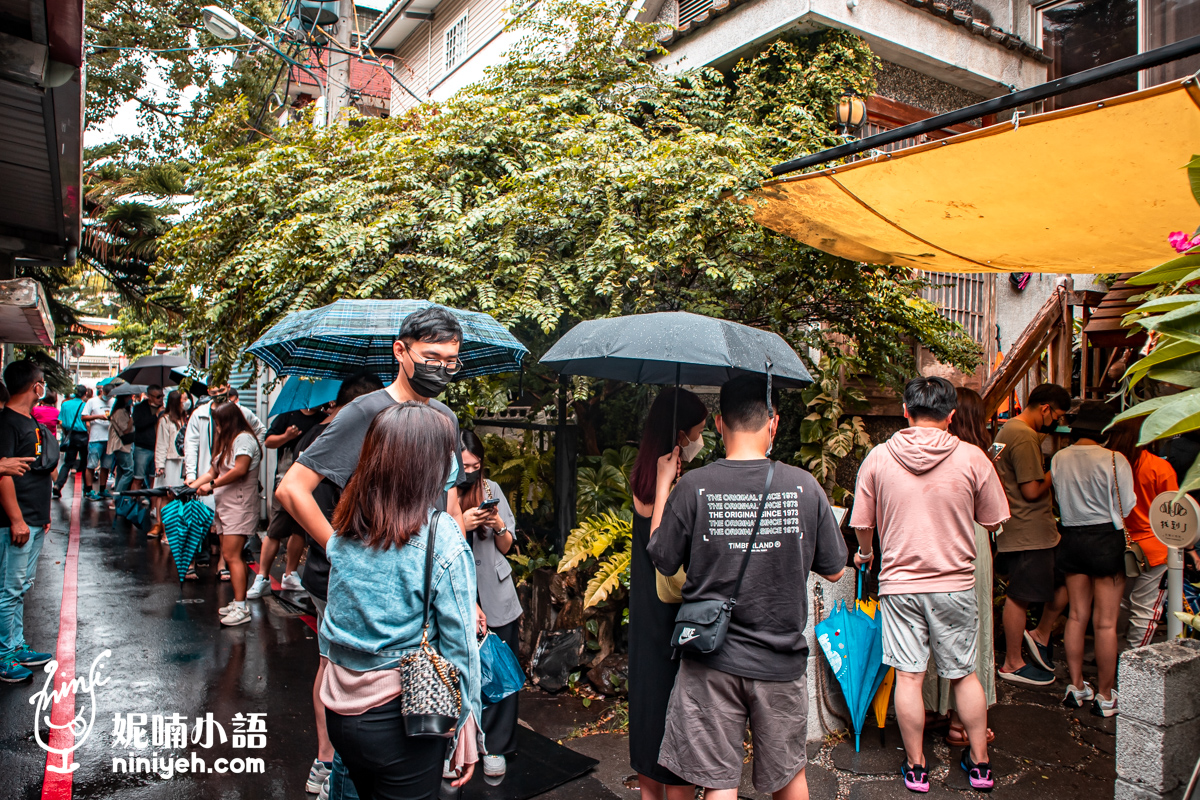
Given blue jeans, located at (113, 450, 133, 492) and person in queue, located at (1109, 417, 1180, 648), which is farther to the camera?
blue jeans, located at (113, 450, 133, 492)

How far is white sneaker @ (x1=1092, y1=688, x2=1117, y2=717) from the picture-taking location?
15.9ft

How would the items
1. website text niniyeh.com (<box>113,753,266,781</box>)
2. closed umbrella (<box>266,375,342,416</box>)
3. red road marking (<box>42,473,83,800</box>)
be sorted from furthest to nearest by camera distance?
closed umbrella (<box>266,375,342,416</box>) < website text niniyeh.com (<box>113,753,266,781</box>) < red road marking (<box>42,473,83,800</box>)

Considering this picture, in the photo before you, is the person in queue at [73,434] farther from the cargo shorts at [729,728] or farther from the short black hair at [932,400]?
the short black hair at [932,400]

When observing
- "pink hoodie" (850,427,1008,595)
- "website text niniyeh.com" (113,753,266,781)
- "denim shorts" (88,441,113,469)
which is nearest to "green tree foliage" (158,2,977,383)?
"pink hoodie" (850,427,1008,595)

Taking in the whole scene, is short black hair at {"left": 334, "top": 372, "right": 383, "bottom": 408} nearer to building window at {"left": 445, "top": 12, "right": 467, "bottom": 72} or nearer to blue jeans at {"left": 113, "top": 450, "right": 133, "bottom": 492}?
blue jeans at {"left": 113, "top": 450, "right": 133, "bottom": 492}

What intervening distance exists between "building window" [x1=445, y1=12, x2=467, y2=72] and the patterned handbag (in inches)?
528

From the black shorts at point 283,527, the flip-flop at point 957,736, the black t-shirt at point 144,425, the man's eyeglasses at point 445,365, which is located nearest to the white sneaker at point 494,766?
the man's eyeglasses at point 445,365

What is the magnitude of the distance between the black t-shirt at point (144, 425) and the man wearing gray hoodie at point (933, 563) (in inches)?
463

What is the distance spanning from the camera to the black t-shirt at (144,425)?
11.9 m

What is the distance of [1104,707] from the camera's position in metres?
4.87

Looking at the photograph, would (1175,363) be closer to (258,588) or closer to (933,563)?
(933,563)

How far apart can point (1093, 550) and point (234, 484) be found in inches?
277

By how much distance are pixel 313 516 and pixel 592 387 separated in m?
4.00

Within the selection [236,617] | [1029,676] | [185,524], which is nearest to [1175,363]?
[1029,676]
